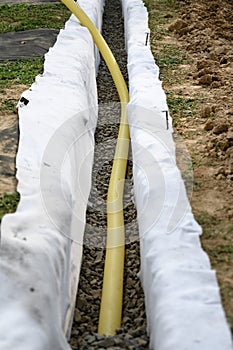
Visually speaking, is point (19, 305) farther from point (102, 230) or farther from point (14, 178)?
point (102, 230)

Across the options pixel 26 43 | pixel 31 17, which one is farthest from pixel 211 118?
pixel 31 17

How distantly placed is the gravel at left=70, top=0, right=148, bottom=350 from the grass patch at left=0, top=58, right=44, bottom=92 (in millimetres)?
855

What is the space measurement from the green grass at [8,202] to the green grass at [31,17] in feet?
15.5

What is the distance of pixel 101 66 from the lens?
8.28 metres

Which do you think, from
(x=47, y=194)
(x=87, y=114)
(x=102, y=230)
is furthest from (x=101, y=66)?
(x=47, y=194)

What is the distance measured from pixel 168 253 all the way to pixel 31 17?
631 centimetres

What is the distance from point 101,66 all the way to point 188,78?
79.7 inches

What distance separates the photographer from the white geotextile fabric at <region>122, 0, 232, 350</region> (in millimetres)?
2857

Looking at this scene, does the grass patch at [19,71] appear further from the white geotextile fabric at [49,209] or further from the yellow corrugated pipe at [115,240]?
the yellow corrugated pipe at [115,240]

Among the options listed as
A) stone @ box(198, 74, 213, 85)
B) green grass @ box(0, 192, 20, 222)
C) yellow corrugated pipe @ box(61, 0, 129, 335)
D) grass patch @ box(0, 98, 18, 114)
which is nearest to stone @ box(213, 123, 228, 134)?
yellow corrugated pipe @ box(61, 0, 129, 335)

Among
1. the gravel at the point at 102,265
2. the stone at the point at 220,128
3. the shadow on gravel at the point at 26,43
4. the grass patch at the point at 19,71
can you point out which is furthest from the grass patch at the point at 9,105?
the stone at the point at 220,128

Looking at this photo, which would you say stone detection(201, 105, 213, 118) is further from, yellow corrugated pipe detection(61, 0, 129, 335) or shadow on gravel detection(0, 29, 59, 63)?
shadow on gravel detection(0, 29, 59, 63)

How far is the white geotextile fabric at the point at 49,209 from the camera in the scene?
2957 mm

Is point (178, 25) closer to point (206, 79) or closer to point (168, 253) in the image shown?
point (206, 79)
